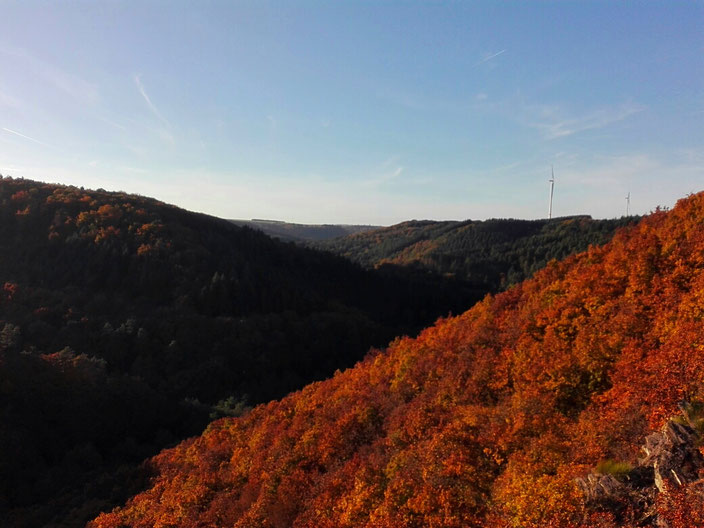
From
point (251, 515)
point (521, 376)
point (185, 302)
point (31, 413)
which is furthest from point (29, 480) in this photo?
point (185, 302)

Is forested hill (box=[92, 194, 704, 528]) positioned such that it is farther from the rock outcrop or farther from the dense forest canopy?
the dense forest canopy

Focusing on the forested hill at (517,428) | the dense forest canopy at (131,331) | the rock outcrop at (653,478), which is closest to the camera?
the rock outcrop at (653,478)

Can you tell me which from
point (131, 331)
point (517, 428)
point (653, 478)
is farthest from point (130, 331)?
point (653, 478)

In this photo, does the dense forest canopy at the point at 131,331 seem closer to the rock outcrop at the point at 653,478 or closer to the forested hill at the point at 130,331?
the forested hill at the point at 130,331

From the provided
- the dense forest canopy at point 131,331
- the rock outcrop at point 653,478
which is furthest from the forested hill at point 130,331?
the rock outcrop at point 653,478

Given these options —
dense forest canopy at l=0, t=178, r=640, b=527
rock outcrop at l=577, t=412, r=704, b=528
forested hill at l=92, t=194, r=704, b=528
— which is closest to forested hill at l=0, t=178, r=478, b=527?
dense forest canopy at l=0, t=178, r=640, b=527
